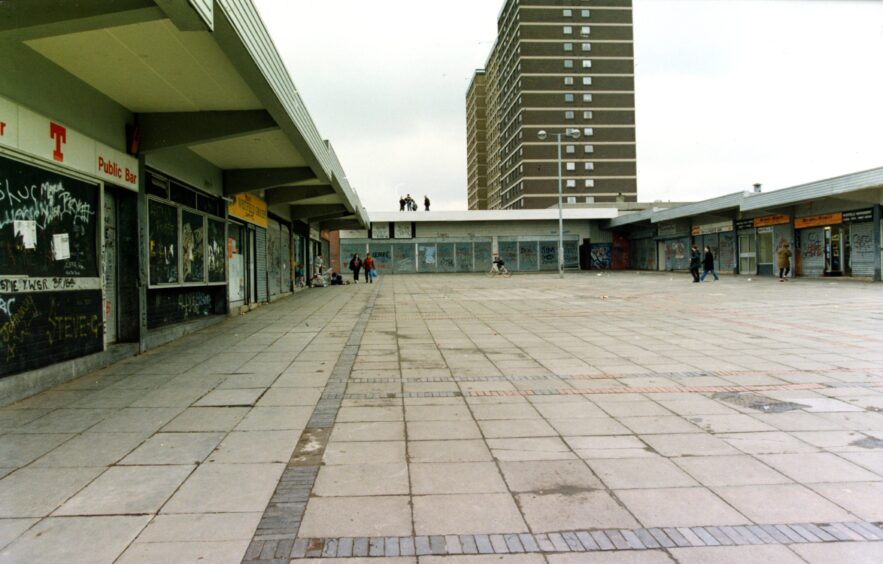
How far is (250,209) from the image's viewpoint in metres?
15.9

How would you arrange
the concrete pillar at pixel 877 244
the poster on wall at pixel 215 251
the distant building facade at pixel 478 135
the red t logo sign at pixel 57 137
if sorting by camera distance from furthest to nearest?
the distant building facade at pixel 478 135 → the concrete pillar at pixel 877 244 → the poster on wall at pixel 215 251 → the red t logo sign at pixel 57 137

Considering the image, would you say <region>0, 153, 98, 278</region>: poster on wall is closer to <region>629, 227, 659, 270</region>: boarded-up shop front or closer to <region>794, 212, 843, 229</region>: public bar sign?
<region>794, 212, 843, 229</region>: public bar sign

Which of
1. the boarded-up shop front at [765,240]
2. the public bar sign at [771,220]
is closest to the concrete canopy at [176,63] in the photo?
the public bar sign at [771,220]

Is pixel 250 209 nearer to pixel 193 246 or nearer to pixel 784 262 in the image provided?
pixel 193 246

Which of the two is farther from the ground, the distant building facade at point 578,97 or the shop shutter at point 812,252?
the distant building facade at point 578,97

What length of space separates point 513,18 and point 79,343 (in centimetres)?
9033

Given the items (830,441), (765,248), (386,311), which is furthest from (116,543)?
(765,248)

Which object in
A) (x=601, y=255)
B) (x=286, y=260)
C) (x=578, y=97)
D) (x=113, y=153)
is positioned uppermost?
(x=578, y=97)

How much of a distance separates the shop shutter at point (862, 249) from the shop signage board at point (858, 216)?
0.21 m

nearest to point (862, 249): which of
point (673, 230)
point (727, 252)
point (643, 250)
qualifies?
point (727, 252)

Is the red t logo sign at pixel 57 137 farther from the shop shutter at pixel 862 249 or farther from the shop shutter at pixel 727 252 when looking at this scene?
the shop shutter at pixel 727 252

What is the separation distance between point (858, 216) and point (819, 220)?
210cm

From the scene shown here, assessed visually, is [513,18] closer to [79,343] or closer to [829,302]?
[829,302]

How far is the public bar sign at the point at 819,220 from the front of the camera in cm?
2461
